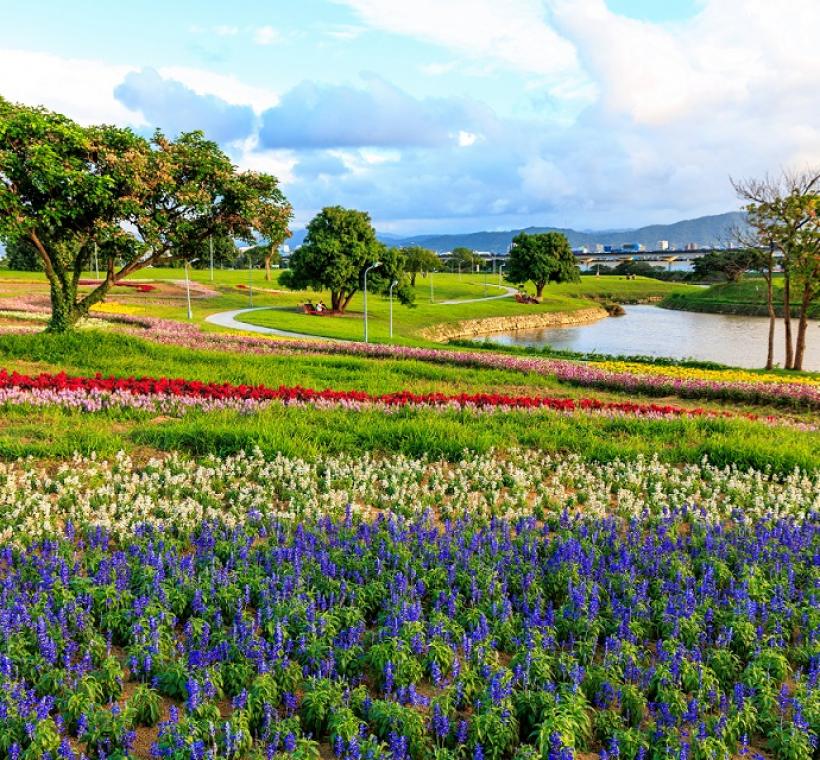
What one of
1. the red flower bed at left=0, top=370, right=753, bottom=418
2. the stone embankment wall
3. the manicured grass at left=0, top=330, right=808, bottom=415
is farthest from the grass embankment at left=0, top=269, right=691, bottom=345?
the red flower bed at left=0, top=370, right=753, bottom=418

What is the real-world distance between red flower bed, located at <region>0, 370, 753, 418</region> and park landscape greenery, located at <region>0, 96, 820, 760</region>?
0.13 metres

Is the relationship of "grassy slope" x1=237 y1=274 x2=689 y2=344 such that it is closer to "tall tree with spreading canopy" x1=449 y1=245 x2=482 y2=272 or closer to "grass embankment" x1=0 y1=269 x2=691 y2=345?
"grass embankment" x1=0 y1=269 x2=691 y2=345

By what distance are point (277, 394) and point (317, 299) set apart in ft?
225

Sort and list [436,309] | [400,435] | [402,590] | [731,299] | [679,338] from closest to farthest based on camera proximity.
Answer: [402,590] < [400,435] < [679,338] < [436,309] < [731,299]

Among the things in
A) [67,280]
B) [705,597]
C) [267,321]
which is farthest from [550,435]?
[267,321]

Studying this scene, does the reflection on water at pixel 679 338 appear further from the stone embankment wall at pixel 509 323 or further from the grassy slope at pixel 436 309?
the grassy slope at pixel 436 309

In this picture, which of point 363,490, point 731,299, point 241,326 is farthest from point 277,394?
point 731,299

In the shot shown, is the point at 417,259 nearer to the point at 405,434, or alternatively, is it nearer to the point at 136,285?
the point at 136,285

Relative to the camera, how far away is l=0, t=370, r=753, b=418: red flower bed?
52.1 feet

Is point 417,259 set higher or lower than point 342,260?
higher

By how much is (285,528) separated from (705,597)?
4.61 m

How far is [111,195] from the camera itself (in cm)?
2575

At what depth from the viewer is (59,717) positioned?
4633 millimetres

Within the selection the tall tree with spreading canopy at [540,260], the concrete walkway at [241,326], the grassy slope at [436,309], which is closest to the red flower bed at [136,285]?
the grassy slope at [436,309]
